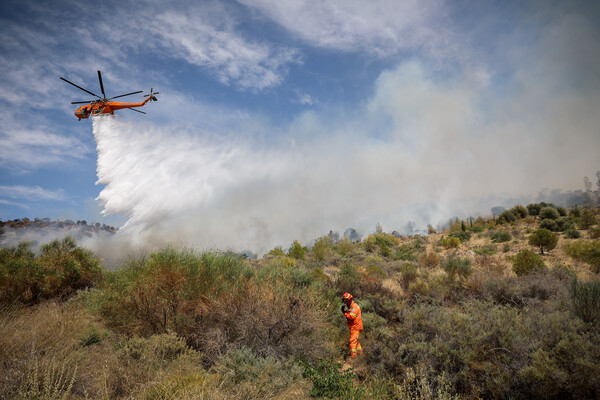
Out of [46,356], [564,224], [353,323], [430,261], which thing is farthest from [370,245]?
[46,356]

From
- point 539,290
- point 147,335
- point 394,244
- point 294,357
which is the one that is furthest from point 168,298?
point 394,244

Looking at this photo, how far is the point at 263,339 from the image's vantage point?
771cm

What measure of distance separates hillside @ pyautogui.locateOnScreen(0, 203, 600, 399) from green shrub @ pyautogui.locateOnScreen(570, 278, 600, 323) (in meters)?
0.04

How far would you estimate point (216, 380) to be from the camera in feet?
18.3

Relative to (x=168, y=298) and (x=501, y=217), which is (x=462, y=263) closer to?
(x=168, y=298)

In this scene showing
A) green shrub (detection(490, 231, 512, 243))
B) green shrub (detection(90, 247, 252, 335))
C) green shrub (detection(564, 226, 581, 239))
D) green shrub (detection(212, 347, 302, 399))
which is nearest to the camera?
green shrub (detection(212, 347, 302, 399))

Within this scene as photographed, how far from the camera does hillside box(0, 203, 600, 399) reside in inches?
220

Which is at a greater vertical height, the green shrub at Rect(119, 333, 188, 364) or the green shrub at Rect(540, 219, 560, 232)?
the green shrub at Rect(540, 219, 560, 232)

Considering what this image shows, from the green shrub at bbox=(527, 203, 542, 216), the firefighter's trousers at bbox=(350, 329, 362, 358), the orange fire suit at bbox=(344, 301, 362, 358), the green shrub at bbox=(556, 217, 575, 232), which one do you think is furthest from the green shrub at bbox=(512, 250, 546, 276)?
the green shrub at bbox=(527, 203, 542, 216)

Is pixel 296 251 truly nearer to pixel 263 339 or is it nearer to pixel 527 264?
pixel 527 264

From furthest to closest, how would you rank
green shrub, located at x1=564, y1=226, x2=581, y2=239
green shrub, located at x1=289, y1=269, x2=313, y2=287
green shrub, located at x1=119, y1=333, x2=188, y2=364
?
1. green shrub, located at x1=564, y1=226, x2=581, y2=239
2. green shrub, located at x1=289, y1=269, x2=313, y2=287
3. green shrub, located at x1=119, y1=333, x2=188, y2=364

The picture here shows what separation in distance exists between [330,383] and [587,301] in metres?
7.95

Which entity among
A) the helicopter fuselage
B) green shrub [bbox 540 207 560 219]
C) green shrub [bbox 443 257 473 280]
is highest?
the helicopter fuselage

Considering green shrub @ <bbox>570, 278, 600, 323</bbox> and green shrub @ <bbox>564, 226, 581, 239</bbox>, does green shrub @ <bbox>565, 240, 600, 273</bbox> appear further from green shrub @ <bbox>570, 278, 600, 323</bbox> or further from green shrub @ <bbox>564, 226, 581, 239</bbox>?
green shrub @ <bbox>570, 278, 600, 323</bbox>
